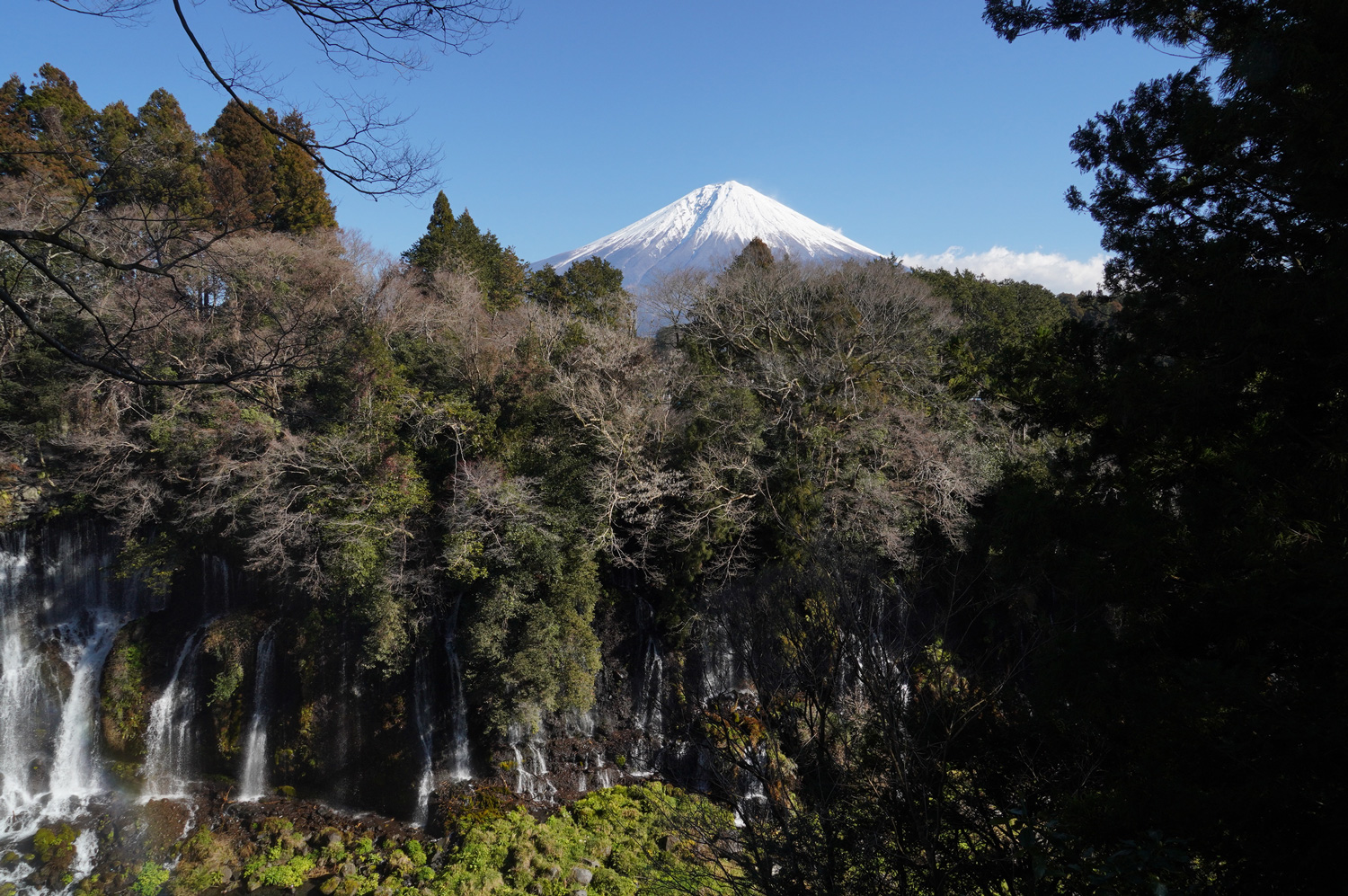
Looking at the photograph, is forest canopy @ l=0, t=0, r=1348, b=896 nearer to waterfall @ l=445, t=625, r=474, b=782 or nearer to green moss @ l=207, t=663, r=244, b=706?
waterfall @ l=445, t=625, r=474, b=782

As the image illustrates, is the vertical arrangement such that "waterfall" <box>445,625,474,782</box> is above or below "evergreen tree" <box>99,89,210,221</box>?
below

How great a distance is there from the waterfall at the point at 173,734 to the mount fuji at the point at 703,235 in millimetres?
32226

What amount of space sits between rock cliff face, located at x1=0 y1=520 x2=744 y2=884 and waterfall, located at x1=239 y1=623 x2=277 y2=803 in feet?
0.09

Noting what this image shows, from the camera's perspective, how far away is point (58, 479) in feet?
43.7

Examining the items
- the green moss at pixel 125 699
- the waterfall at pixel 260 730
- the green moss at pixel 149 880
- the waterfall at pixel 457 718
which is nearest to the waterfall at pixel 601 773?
the waterfall at pixel 457 718

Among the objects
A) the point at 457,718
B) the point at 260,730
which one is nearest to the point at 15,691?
the point at 260,730

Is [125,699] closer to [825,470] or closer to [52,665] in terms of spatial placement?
[52,665]

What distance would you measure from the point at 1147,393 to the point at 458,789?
1151cm

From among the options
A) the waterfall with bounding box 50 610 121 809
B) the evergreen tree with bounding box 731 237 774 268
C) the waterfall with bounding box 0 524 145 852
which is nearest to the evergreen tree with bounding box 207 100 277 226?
the waterfall with bounding box 0 524 145 852

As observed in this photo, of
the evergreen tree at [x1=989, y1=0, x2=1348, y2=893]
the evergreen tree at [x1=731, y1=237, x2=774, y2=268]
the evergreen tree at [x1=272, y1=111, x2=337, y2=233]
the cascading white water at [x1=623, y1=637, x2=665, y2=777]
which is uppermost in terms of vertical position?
the evergreen tree at [x1=272, y1=111, x2=337, y2=233]

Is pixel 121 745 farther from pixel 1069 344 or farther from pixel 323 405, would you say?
pixel 1069 344

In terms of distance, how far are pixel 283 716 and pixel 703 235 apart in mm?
41748

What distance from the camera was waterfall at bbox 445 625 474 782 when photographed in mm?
11648

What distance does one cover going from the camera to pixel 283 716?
12.3m
